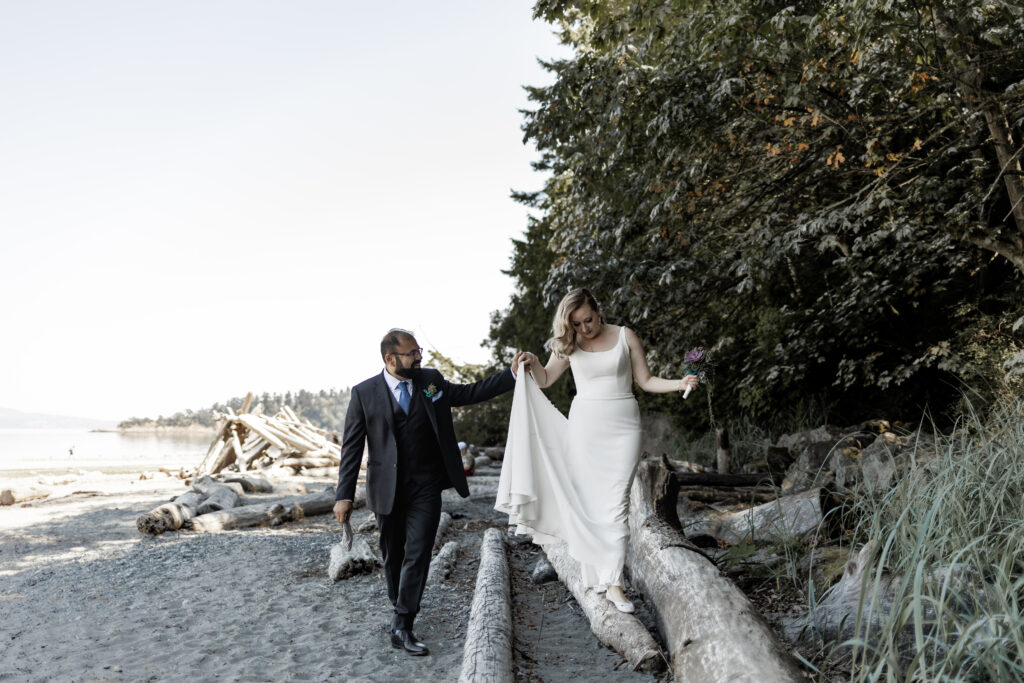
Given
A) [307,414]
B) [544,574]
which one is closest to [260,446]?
[544,574]

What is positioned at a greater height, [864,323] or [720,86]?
[720,86]

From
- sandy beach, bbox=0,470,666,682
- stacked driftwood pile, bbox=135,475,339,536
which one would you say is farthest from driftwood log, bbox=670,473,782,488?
stacked driftwood pile, bbox=135,475,339,536

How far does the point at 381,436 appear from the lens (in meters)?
4.83

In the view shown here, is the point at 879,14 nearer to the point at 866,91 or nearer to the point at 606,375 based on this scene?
the point at 866,91

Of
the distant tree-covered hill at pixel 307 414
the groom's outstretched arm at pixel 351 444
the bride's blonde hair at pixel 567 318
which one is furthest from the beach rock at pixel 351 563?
the distant tree-covered hill at pixel 307 414

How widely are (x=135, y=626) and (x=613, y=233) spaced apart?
6.91 metres

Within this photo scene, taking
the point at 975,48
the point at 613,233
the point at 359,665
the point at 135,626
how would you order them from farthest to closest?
the point at 613,233 → the point at 975,48 → the point at 135,626 → the point at 359,665

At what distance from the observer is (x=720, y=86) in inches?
308

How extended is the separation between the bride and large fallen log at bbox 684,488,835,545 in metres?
1.41

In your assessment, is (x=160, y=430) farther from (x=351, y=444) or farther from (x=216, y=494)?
(x=351, y=444)

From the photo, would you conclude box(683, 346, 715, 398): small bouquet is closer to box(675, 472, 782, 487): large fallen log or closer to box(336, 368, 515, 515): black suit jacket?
box(336, 368, 515, 515): black suit jacket

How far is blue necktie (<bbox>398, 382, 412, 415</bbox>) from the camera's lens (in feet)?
16.0

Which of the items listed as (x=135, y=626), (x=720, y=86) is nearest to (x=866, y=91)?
(x=720, y=86)

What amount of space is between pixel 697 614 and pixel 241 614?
12.4ft
